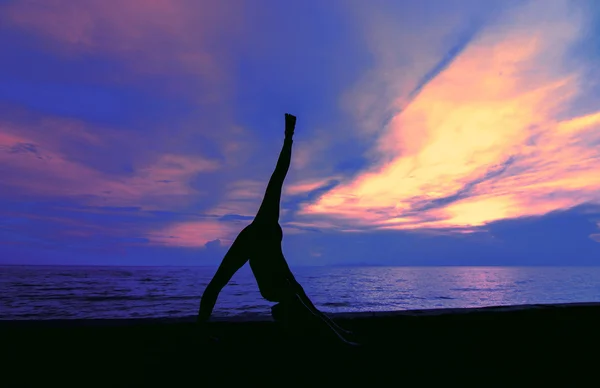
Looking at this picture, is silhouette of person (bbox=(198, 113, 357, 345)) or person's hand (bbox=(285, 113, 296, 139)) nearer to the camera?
silhouette of person (bbox=(198, 113, 357, 345))

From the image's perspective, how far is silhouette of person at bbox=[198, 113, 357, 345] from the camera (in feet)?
13.9

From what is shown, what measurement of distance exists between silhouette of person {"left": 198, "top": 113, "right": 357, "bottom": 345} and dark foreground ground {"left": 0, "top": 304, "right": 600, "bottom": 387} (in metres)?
0.32

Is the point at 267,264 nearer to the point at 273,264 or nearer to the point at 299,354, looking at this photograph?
the point at 273,264

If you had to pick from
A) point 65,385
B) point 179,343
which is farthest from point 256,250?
point 65,385

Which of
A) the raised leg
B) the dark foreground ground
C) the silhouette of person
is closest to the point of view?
the dark foreground ground

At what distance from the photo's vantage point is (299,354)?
4.07 m

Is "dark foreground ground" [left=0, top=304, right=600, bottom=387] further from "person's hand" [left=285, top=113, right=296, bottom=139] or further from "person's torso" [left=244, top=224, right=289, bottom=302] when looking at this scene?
"person's hand" [left=285, top=113, right=296, bottom=139]

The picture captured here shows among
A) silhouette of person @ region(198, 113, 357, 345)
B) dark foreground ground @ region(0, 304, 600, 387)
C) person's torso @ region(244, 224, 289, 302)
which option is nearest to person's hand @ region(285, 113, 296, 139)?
silhouette of person @ region(198, 113, 357, 345)

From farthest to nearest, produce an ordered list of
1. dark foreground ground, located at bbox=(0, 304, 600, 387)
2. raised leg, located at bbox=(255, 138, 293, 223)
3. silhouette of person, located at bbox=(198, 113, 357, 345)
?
raised leg, located at bbox=(255, 138, 293, 223) → silhouette of person, located at bbox=(198, 113, 357, 345) → dark foreground ground, located at bbox=(0, 304, 600, 387)

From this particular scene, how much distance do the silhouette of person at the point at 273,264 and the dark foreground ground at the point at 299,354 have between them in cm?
32

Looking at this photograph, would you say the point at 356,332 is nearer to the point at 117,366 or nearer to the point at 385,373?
the point at 385,373

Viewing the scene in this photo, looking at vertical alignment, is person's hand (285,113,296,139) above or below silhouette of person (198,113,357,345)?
above

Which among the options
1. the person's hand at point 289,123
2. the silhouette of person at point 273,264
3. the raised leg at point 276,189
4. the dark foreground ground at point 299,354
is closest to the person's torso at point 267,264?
the silhouette of person at point 273,264

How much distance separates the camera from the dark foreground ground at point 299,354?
3262 millimetres
